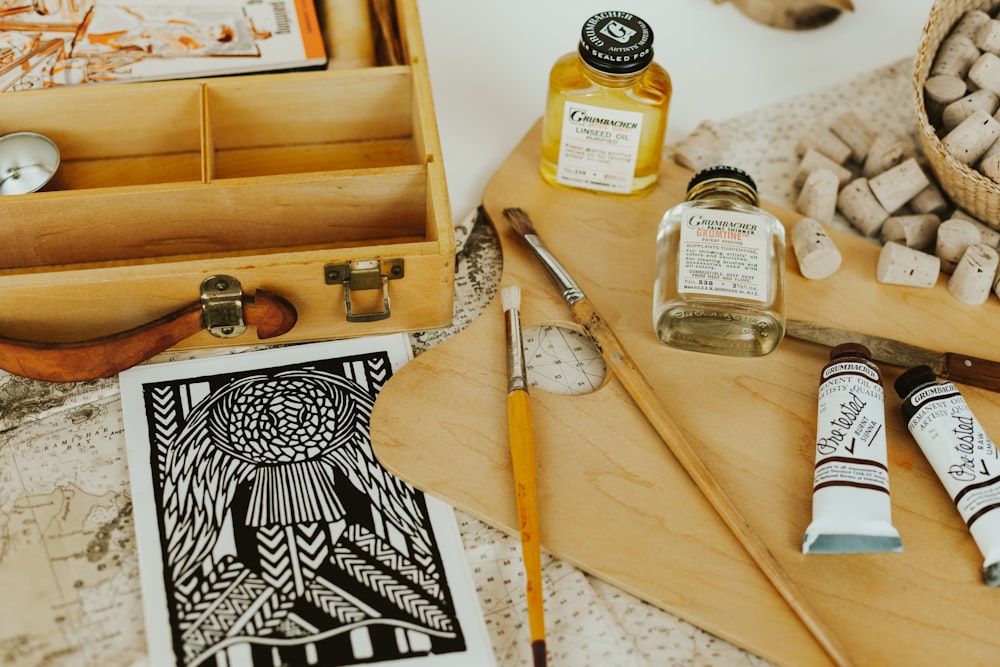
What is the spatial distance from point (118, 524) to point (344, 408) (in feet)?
0.79

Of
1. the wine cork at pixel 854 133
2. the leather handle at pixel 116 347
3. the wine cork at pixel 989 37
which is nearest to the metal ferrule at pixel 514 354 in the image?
the leather handle at pixel 116 347

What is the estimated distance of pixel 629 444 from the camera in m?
0.91

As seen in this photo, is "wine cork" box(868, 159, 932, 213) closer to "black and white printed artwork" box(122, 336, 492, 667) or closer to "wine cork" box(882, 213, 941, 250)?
"wine cork" box(882, 213, 941, 250)

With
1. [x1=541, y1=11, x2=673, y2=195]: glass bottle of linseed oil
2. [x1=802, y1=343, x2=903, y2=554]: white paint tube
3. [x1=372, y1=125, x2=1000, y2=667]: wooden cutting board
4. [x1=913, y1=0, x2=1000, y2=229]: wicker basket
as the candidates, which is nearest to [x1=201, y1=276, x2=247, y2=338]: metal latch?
[x1=372, y1=125, x2=1000, y2=667]: wooden cutting board

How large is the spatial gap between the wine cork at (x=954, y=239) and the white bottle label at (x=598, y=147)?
0.38 meters

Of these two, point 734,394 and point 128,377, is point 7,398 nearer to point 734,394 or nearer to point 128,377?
point 128,377

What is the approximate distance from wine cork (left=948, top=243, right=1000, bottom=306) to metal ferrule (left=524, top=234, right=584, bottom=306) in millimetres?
445

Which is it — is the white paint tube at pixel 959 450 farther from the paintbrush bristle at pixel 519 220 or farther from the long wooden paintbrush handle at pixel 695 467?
the paintbrush bristle at pixel 519 220

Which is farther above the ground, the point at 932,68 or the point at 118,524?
the point at 932,68

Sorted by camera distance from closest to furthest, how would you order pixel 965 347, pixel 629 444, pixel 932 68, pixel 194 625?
pixel 194 625 < pixel 629 444 < pixel 965 347 < pixel 932 68

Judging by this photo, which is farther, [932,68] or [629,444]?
[932,68]

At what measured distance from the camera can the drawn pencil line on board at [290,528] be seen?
784 mm

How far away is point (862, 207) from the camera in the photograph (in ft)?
3.72

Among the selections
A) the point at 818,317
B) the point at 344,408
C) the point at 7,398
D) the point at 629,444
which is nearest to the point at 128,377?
the point at 7,398
